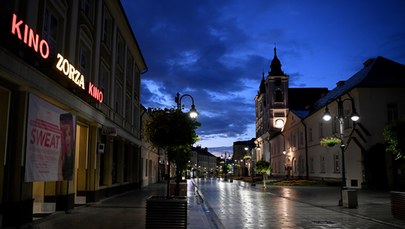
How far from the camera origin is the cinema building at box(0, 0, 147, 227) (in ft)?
34.4

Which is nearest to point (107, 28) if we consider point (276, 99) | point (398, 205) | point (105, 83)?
point (105, 83)

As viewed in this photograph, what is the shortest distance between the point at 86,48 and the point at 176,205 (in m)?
11.5

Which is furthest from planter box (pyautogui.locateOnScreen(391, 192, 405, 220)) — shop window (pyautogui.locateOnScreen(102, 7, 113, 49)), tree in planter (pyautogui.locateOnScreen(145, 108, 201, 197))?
shop window (pyautogui.locateOnScreen(102, 7, 113, 49))

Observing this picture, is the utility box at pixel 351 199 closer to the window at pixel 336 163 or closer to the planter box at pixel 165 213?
the planter box at pixel 165 213

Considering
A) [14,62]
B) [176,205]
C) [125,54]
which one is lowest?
[176,205]

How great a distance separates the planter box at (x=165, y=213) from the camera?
8.95 m

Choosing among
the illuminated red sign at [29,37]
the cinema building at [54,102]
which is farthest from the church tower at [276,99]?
the illuminated red sign at [29,37]

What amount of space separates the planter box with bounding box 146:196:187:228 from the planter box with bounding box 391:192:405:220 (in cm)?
869

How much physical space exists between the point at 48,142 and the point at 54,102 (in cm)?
169

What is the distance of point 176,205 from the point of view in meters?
9.05

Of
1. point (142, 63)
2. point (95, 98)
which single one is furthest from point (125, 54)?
point (95, 98)

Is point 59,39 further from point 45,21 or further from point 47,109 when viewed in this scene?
point 47,109

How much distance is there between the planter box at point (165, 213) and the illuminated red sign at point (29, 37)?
5048 mm

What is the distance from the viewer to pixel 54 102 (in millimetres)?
13688
